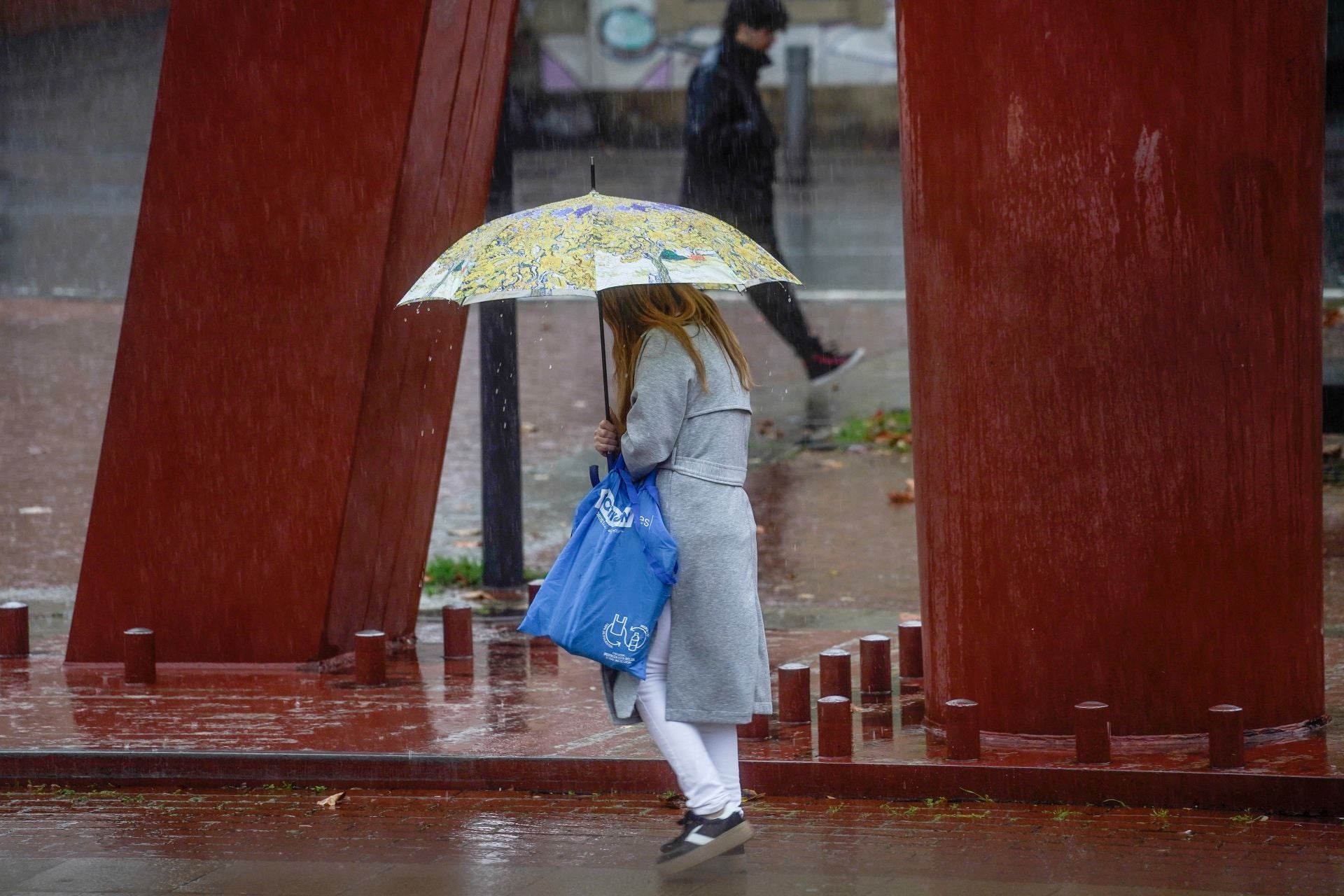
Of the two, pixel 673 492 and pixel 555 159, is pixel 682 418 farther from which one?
pixel 555 159

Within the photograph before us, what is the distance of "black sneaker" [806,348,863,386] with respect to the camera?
43.9ft

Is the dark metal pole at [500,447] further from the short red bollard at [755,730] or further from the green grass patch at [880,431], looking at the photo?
the green grass patch at [880,431]

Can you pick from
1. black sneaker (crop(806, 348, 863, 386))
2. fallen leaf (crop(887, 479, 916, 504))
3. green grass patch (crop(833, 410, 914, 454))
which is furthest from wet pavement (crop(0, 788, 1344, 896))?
black sneaker (crop(806, 348, 863, 386))

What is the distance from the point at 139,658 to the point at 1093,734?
3.57m

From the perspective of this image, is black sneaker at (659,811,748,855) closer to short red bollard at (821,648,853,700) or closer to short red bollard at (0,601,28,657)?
short red bollard at (821,648,853,700)

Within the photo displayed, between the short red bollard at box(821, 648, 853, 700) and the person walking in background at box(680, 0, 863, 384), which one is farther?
the person walking in background at box(680, 0, 863, 384)

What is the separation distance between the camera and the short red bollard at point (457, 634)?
735 cm

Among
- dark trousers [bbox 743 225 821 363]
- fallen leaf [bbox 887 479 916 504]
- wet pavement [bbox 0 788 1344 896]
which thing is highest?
dark trousers [bbox 743 225 821 363]

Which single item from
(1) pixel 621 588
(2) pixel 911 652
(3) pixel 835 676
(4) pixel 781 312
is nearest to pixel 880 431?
(4) pixel 781 312

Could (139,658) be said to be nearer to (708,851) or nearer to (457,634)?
(457,634)

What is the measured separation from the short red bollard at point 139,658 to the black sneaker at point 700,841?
113 inches

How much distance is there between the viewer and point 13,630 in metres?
7.53

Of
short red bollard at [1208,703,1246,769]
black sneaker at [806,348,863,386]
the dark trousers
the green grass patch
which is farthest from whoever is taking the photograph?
black sneaker at [806,348,863,386]

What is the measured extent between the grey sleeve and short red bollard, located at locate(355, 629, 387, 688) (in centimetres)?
239
